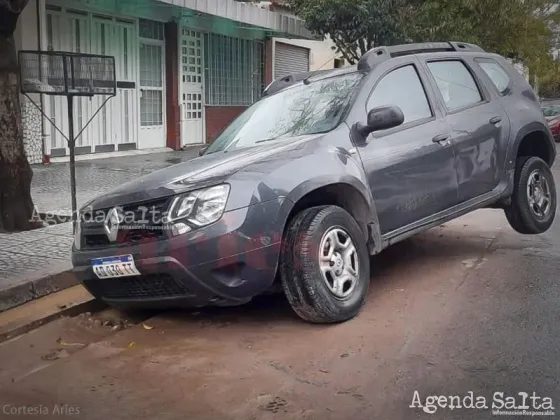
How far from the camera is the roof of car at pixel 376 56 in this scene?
5637 millimetres

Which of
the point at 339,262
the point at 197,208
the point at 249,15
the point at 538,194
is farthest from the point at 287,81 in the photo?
the point at 249,15

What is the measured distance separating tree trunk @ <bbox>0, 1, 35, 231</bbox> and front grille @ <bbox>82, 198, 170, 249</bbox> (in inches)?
119

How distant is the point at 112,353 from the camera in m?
4.55

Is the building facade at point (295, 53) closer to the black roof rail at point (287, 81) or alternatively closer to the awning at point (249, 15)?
the awning at point (249, 15)

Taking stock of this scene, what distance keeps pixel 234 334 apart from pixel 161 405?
1121 millimetres

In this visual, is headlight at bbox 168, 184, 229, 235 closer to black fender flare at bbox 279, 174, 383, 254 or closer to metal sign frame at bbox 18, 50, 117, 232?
black fender flare at bbox 279, 174, 383, 254

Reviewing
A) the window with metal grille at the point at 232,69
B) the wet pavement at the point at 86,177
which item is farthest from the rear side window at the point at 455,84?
the window with metal grille at the point at 232,69

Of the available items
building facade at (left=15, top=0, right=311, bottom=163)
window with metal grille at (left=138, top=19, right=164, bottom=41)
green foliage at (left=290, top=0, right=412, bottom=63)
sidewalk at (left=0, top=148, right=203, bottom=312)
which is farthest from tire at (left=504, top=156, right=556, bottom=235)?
window with metal grille at (left=138, top=19, right=164, bottom=41)

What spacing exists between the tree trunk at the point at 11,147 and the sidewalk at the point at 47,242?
24 centimetres

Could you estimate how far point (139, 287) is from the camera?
4.66 meters

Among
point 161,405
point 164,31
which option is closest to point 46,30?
point 164,31

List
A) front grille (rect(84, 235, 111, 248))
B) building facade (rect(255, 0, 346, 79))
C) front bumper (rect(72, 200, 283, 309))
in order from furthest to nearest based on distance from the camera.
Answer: building facade (rect(255, 0, 346, 79)) → front grille (rect(84, 235, 111, 248)) → front bumper (rect(72, 200, 283, 309))

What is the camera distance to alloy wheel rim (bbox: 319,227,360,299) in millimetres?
4629

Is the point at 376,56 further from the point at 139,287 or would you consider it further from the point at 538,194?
the point at 139,287
